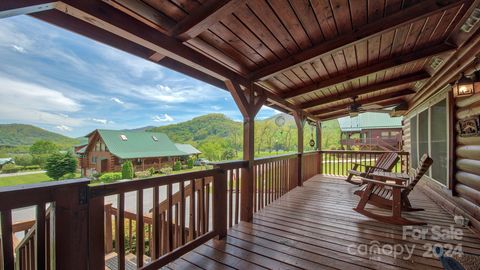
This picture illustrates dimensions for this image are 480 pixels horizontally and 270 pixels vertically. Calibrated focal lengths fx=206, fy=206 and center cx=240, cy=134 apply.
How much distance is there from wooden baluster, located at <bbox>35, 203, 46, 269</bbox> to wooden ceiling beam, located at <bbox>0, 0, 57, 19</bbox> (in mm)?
1070

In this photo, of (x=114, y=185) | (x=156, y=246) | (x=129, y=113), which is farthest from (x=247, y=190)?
(x=129, y=113)

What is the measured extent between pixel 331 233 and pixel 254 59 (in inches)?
98.8

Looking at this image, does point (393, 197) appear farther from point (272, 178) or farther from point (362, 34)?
point (362, 34)

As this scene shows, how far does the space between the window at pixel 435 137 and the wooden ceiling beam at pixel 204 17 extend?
399 centimetres

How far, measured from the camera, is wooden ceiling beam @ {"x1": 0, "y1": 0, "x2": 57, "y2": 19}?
1038 mm

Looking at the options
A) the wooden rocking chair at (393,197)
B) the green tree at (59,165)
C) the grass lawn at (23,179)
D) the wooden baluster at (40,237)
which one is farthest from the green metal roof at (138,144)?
the wooden rocking chair at (393,197)

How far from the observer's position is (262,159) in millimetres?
3551

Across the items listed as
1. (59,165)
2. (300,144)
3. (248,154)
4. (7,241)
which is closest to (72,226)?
(7,241)

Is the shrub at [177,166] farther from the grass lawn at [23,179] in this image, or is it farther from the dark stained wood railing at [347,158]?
the grass lawn at [23,179]

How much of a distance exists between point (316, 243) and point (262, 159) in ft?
4.93

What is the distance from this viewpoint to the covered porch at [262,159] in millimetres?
1376

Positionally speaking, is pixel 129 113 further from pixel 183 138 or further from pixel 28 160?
pixel 28 160

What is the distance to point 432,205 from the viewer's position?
3.78 meters

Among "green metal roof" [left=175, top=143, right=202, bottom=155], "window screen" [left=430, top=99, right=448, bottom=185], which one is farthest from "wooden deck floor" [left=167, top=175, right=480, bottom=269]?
"green metal roof" [left=175, top=143, right=202, bottom=155]
